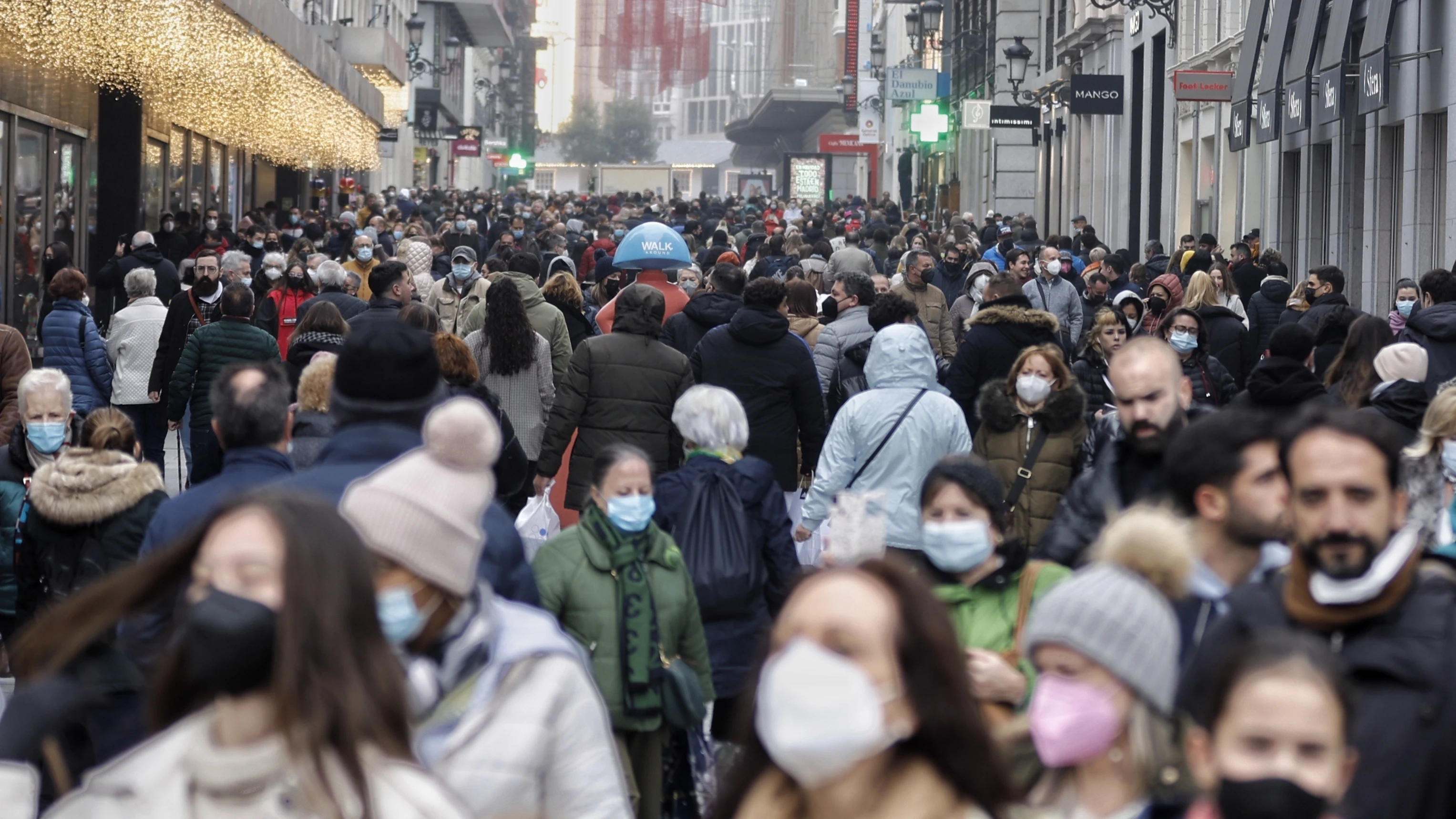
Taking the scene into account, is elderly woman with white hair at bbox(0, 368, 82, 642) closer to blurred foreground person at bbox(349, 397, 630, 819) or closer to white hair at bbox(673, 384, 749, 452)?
white hair at bbox(673, 384, 749, 452)

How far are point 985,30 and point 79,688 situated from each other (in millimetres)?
45246

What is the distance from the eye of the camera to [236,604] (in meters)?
2.60

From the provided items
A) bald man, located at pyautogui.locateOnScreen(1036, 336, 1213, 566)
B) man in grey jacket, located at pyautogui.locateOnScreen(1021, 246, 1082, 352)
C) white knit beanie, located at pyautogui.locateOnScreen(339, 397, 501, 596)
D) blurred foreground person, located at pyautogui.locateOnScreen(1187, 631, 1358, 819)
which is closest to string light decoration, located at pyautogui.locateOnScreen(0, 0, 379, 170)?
man in grey jacket, located at pyautogui.locateOnScreen(1021, 246, 1082, 352)

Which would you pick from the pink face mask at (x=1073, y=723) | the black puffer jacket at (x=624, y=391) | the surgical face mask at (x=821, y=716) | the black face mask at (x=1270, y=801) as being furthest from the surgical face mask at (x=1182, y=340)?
the black face mask at (x=1270, y=801)

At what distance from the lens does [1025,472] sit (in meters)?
7.15

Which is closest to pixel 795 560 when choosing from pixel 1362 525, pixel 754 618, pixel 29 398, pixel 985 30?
pixel 754 618

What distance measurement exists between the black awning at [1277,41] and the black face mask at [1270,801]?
20247 mm

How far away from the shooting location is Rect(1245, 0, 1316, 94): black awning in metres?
21.5

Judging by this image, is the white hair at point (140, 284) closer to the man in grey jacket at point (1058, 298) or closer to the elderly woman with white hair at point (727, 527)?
the man in grey jacket at point (1058, 298)

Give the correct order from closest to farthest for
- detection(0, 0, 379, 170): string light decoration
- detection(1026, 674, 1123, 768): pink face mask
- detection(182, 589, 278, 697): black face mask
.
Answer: detection(182, 589, 278, 697): black face mask < detection(1026, 674, 1123, 768): pink face mask < detection(0, 0, 379, 170): string light decoration

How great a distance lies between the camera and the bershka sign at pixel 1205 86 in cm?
2369

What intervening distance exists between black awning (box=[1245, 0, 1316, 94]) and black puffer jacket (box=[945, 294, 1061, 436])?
1300 centimetres

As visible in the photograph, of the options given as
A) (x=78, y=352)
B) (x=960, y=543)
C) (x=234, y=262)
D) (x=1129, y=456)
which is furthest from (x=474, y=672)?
(x=234, y=262)

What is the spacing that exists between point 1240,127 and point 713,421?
17782mm
